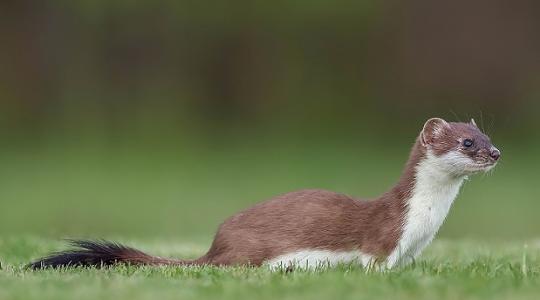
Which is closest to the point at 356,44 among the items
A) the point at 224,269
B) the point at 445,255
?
the point at 445,255

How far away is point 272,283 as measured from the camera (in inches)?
285

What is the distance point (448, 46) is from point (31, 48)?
12441mm

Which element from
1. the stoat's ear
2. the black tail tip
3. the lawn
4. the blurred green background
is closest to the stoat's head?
the stoat's ear

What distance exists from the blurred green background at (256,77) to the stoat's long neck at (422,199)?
21633mm

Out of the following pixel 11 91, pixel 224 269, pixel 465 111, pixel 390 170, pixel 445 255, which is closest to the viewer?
pixel 224 269

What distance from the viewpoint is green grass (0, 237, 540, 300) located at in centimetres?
683

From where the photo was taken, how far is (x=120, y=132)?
108 feet

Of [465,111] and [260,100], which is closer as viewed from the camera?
[465,111]

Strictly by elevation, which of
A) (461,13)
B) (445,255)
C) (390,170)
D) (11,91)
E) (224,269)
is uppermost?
(461,13)

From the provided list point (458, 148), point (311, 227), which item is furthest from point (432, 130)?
point (311, 227)

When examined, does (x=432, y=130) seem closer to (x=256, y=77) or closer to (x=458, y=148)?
(x=458, y=148)

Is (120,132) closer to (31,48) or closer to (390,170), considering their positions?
(31,48)

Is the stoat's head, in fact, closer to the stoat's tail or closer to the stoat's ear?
the stoat's ear

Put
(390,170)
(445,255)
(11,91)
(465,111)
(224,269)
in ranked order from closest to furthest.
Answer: (224,269), (445,255), (390,170), (465,111), (11,91)
